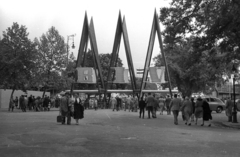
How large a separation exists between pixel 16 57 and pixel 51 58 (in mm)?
9932

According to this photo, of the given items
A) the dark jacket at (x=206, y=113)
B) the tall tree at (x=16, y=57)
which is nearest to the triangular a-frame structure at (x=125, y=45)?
the tall tree at (x=16, y=57)

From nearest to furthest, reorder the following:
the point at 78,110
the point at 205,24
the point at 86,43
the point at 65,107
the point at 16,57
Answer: the point at 65,107 → the point at 78,110 → the point at 205,24 → the point at 16,57 → the point at 86,43

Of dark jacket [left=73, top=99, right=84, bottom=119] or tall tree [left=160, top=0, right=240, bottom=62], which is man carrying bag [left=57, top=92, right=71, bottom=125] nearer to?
dark jacket [left=73, top=99, right=84, bottom=119]

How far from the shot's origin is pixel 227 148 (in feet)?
32.0

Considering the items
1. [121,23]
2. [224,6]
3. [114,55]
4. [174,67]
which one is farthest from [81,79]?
[224,6]

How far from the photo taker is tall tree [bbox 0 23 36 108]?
31938 mm

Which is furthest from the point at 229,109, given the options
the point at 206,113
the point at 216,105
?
the point at 216,105

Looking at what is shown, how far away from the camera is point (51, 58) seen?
41.8m

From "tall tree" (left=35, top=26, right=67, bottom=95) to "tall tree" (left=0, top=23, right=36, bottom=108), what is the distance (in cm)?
663

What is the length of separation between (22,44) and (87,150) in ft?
87.2

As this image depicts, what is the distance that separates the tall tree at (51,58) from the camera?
4094cm

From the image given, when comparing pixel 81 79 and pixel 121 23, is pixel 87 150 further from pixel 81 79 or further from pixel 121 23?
pixel 121 23

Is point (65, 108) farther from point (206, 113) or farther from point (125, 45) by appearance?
point (125, 45)

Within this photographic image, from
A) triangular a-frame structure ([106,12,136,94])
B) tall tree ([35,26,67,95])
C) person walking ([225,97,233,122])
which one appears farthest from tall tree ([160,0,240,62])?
triangular a-frame structure ([106,12,136,94])
